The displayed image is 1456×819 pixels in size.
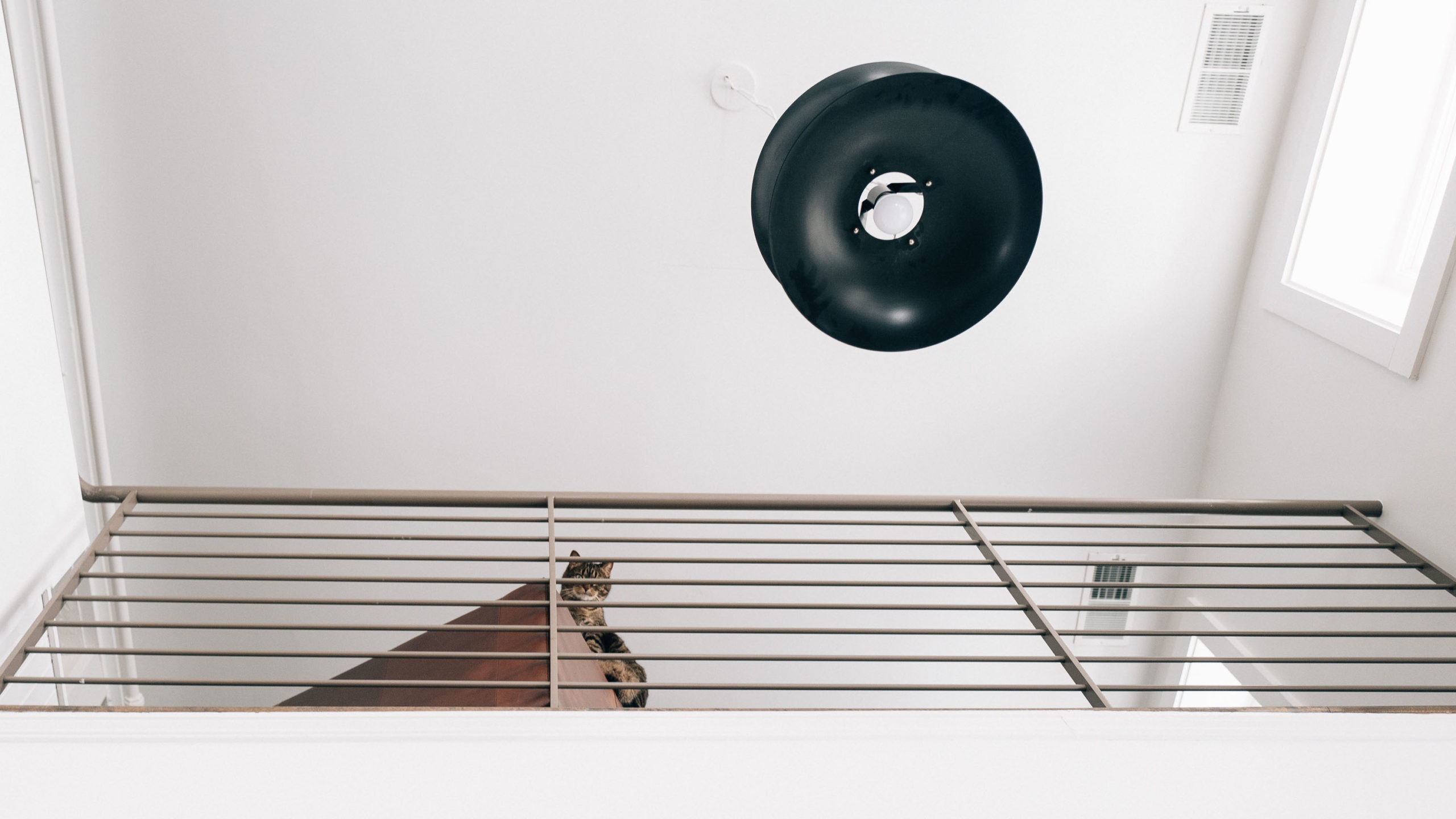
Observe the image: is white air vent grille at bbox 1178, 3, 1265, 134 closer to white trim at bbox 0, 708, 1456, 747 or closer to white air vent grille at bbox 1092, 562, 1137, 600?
white air vent grille at bbox 1092, 562, 1137, 600

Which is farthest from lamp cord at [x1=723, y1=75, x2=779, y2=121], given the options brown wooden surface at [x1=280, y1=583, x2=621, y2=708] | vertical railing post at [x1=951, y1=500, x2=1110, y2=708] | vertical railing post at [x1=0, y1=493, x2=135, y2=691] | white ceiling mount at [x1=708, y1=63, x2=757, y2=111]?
vertical railing post at [x1=0, y1=493, x2=135, y2=691]

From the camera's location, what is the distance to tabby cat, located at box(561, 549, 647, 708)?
222 cm

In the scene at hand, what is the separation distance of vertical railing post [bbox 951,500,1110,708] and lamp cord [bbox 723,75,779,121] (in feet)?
3.98

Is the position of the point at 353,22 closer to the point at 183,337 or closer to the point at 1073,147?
the point at 183,337

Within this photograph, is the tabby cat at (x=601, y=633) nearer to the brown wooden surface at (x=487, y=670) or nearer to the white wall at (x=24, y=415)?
the brown wooden surface at (x=487, y=670)

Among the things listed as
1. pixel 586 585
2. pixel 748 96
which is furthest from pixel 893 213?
pixel 748 96

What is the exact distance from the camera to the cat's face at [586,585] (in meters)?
2.27

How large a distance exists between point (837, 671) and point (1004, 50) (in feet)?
6.06

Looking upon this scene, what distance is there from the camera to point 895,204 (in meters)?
1.00

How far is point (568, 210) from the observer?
8.46 ft

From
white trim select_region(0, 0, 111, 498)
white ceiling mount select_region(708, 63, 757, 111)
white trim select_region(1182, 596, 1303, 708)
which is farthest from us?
white ceiling mount select_region(708, 63, 757, 111)

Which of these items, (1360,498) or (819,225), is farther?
(1360,498)

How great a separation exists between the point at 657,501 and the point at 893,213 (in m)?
0.97

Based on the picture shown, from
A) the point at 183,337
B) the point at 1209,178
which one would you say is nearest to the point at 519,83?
the point at 183,337
